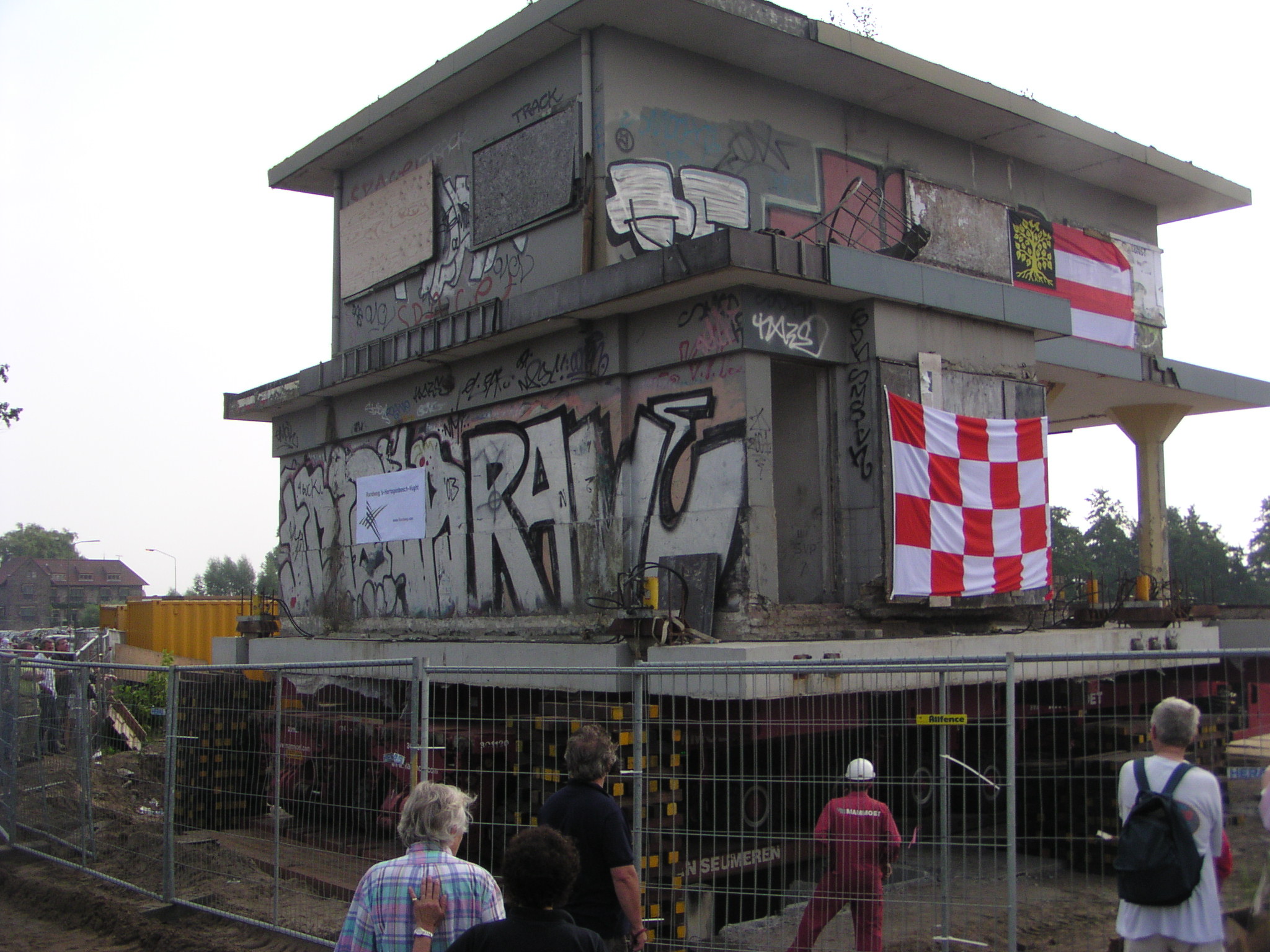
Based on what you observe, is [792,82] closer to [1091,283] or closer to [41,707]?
[1091,283]

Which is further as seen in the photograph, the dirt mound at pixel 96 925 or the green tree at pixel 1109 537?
the green tree at pixel 1109 537

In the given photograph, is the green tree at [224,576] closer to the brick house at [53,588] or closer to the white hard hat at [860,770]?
the brick house at [53,588]

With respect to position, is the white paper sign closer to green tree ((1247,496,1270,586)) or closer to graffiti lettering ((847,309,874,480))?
graffiti lettering ((847,309,874,480))

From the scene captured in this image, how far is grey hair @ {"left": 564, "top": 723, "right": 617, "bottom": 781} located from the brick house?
12102 cm

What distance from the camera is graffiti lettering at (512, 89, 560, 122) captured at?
13617 millimetres

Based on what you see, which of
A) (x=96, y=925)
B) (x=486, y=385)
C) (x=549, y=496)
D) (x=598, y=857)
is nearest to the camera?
(x=598, y=857)

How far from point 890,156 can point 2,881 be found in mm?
13274

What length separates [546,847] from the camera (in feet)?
11.4

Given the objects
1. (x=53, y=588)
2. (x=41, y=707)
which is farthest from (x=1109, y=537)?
(x=53, y=588)

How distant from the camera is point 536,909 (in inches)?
136

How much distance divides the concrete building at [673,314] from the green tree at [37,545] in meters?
140

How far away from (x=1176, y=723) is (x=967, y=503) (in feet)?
26.3

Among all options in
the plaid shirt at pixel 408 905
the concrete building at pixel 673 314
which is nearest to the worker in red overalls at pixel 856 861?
the plaid shirt at pixel 408 905

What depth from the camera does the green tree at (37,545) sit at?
142875 mm
